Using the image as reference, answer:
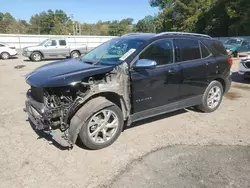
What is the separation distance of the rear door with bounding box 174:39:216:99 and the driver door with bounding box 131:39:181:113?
181 mm

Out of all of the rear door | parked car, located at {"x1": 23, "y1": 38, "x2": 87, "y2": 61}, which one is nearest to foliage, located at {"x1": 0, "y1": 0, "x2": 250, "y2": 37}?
parked car, located at {"x1": 23, "y1": 38, "x2": 87, "y2": 61}

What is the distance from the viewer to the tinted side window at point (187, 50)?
4602 mm

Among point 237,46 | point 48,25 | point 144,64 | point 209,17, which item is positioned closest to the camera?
point 144,64

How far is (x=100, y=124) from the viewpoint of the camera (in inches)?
148

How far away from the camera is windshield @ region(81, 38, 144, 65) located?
4.11 metres

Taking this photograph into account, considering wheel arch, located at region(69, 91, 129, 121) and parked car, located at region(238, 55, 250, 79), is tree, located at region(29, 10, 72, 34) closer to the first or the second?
parked car, located at region(238, 55, 250, 79)

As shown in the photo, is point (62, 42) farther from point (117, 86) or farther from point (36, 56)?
point (117, 86)

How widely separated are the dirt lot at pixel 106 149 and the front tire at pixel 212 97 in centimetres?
15

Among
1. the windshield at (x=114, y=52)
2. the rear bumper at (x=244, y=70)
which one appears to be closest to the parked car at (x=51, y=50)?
the rear bumper at (x=244, y=70)

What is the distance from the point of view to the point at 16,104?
6.16 m

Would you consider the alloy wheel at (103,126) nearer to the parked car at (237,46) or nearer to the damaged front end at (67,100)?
the damaged front end at (67,100)

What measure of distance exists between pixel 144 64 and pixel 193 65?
144 cm

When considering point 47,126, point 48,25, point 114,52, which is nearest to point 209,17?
point 114,52

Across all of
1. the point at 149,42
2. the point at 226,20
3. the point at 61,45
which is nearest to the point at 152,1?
the point at 226,20
